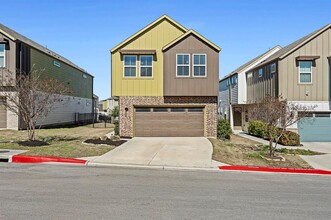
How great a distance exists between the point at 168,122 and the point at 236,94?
481 inches

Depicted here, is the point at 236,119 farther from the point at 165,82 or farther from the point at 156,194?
the point at 156,194

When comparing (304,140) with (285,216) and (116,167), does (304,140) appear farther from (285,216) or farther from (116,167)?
(285,216)

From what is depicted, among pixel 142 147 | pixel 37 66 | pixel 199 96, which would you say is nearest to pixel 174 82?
pixel 199 96

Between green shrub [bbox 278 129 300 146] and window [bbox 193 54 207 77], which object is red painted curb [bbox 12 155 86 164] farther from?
green shrub [bbox 278 129 300 146]

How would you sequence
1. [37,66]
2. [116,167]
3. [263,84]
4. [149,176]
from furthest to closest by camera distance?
[37,66], [263,84], [116,167], [149,176]

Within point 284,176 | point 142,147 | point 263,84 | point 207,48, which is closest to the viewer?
point 284,176

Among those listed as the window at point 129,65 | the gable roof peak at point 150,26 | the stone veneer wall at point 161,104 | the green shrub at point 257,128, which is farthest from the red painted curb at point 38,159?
the green shrub at point 257,128

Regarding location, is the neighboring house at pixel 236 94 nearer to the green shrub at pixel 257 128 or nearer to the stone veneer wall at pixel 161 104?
the green shrub at pixel 257 128

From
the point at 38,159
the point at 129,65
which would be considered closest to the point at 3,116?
the point at 129,65

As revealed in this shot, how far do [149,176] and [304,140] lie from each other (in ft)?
50.0

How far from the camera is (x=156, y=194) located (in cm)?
732

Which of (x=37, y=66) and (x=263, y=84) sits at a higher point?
(x=37, y=66)

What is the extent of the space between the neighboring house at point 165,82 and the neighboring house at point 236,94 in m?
10.3

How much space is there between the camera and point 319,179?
10.1 metres
